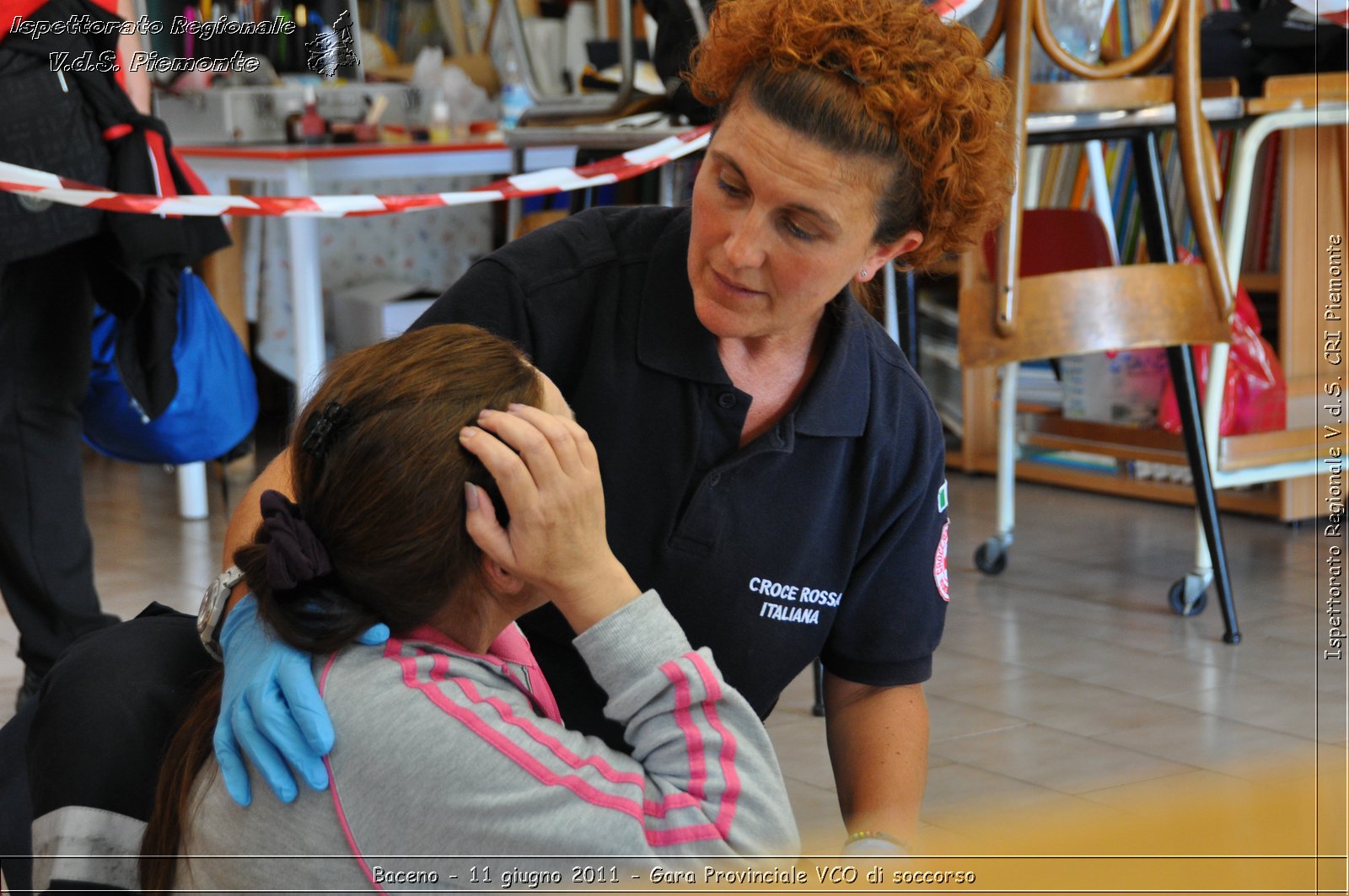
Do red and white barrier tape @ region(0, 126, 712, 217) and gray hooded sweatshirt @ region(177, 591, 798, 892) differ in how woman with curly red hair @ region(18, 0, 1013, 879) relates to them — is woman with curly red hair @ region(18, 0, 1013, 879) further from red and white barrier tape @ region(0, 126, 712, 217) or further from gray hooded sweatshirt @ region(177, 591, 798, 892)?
red and white barrier tape @ region(0, 126, 712, 217)

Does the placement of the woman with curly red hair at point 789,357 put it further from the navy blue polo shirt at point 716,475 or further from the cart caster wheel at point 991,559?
the cart caster wheel at point 991,559

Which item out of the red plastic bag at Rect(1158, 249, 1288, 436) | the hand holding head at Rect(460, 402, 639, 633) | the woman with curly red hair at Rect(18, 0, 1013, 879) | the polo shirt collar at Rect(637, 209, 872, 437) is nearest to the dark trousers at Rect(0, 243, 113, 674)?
the woman with curly red hair at Rect(18, 0, 1013, 879)

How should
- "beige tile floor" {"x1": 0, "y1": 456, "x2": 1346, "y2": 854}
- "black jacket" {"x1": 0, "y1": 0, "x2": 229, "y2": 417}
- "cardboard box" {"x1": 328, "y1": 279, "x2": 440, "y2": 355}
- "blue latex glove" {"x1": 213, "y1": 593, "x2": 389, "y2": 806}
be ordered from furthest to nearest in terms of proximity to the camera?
"cardboard box" {"x1": 328, "y1": 279, "x2": 440, "y2": 355}, "black jacket" {"x1": 0, "y1": 0, "x2": 229, "y2": 417}, "beige tile floor" {"x1": 0, "y1": 456, "x2": 1346, "y2": 854}, "blue latex glove" {"x1": 213, "y1": 593, "x2": 389, "y2": 806}

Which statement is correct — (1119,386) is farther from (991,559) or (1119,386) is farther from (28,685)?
(28,685)

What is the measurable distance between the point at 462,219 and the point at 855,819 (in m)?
3.66

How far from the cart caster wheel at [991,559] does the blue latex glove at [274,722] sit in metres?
2.39

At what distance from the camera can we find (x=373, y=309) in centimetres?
428

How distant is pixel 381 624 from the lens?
94 centimetres

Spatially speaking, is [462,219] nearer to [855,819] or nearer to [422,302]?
[422,302]

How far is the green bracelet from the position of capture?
126cm

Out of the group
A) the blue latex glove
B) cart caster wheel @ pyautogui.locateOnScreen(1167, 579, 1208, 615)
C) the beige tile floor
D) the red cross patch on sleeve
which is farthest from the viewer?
cart caster wheel @ pyautogui.locateOnScreen(1167, 579, 1208, 615)

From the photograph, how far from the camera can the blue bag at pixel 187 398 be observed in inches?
105

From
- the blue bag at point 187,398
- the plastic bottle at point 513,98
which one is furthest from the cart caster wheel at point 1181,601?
the plastic bottle at point 513,98

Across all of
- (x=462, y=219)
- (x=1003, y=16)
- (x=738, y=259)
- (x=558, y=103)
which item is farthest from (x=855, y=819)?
(x=462, y=219)
